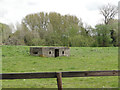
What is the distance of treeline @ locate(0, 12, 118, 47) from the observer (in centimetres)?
3991

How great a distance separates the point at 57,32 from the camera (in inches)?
1794

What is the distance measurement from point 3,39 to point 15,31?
7133 mm

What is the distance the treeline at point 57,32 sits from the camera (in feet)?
131

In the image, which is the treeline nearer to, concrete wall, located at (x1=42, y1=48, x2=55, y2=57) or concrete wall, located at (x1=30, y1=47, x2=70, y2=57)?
concrete wall, located at (x1=30, y1=47, x2=70, y2=57)

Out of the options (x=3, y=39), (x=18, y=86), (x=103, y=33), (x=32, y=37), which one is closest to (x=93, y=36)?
(x=103, y=33)

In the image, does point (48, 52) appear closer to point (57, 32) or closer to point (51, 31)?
point (51, 31)

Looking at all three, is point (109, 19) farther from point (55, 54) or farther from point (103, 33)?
point (55, 54)

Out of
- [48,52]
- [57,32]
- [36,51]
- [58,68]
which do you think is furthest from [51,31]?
[58,68]

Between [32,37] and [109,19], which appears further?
[109,19]

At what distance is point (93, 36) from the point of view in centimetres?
4362

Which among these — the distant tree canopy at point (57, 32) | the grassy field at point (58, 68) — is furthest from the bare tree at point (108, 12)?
the grassy field at point (58, 68)

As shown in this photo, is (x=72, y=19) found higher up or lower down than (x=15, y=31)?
higher up

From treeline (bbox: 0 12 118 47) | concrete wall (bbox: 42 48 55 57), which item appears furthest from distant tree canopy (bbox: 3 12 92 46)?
concrete wall (bbox: 42 48 55 57)

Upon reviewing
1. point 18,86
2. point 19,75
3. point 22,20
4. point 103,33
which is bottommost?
point 18,86
